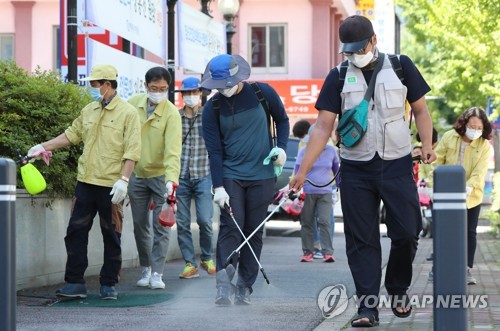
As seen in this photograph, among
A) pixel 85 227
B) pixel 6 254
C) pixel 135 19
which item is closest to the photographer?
pixel 6 254

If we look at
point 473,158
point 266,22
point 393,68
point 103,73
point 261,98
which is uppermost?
point 266,22

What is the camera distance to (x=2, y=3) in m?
36.4

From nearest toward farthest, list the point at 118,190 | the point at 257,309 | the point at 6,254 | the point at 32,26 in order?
the point at 6,254
the point at 257,309
the point at 118,190
the point at 32,26

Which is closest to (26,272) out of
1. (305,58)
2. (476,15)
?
(476,15)

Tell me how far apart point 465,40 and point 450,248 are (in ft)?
67.3

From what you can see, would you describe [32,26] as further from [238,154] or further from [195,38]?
[238,154]

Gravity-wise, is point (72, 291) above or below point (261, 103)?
below

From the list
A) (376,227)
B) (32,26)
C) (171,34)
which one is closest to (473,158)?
(376,227)

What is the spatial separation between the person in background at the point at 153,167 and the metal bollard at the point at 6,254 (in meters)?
4.33

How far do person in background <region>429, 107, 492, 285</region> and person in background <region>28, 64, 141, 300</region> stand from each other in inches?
127

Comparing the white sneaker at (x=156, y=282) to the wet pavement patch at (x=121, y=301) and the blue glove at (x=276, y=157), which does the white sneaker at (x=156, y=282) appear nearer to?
the wet pavement patch at (x=121, y=301)

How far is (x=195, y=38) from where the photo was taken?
15.8m

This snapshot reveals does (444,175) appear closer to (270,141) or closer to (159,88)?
(270,141)

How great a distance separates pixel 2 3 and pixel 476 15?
62.0ft
